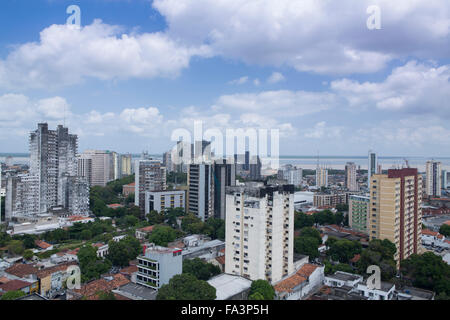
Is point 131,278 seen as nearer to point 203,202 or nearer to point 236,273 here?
point 236,273

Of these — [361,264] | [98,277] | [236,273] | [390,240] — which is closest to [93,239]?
[98,277]

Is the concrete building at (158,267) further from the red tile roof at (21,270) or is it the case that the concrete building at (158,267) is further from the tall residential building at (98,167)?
the tall residential building at (98,167)

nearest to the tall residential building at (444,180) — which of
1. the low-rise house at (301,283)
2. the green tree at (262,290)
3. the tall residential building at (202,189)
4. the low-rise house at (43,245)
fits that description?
the tall residential building at (202,189)

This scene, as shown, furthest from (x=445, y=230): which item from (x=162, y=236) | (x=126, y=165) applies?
(x=126, y=165)

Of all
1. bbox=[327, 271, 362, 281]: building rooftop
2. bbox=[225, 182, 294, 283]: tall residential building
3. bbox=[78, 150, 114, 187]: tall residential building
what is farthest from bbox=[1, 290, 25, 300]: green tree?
bbox=[78, 150, 114, 187]: tall residential building

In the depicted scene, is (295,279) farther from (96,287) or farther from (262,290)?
(96,287)

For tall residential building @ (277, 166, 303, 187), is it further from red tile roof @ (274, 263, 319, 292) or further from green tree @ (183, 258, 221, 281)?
green tree @ (183, 258, 221, 281)
